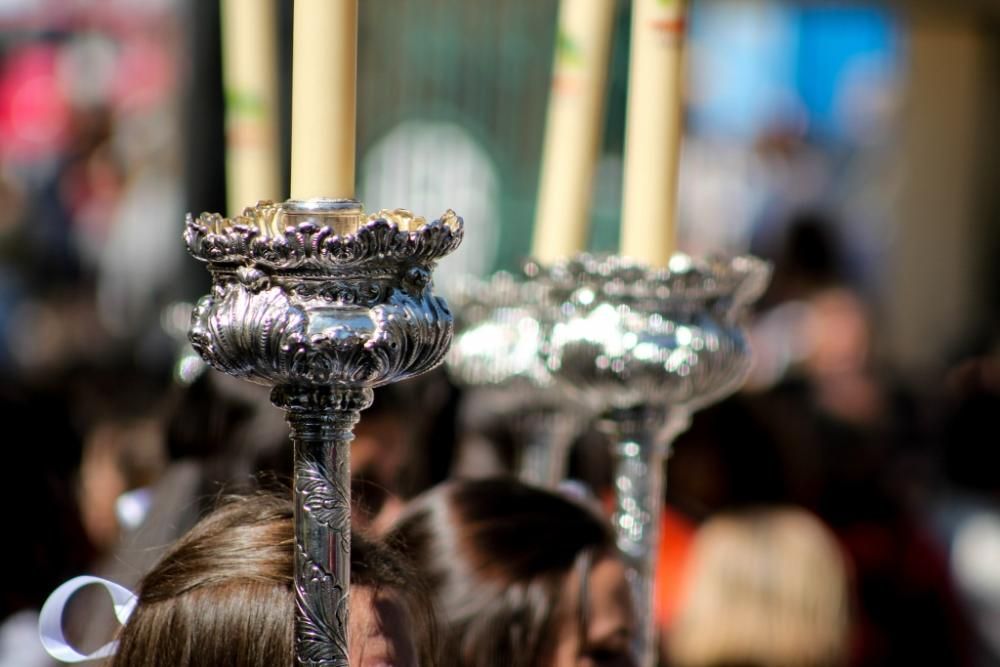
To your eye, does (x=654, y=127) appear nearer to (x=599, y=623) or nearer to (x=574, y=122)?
(x=574, y=122)

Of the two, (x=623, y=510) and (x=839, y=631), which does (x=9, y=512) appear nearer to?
(x=623, y=510)

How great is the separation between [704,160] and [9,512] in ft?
19.7

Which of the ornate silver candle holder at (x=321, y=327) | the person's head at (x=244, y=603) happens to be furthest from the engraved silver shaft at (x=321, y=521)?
the person's head at (x=244, y=603)

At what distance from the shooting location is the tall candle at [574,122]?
126 centimetres

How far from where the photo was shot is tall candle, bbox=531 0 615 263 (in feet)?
4.15

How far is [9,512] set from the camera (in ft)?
7.16

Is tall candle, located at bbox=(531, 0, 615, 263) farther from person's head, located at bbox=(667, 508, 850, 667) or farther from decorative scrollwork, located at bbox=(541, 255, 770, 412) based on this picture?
person's head, located at bbox=(667, 508, 850, 667)

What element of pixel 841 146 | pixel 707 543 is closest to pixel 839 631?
pixel 707 543

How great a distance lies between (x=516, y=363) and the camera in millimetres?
1464

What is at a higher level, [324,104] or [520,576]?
[324,104]

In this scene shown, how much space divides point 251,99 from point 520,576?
0.46 meters

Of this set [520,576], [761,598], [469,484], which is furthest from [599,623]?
[761,598]

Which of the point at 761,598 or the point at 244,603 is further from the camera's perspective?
the point at 761,598

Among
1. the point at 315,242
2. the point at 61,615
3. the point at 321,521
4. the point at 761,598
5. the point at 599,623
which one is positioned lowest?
the point at 761,598
